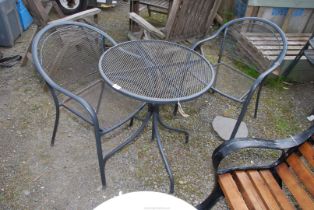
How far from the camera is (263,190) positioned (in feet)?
4.61

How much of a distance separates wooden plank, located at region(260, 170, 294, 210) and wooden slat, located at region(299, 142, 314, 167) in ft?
0.72

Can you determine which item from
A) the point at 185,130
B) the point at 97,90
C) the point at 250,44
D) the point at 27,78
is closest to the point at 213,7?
the point at 250,44

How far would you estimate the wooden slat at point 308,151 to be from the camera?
135 centimetres

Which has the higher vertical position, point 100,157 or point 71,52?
point 71,52

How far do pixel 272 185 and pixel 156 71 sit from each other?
3.39ft

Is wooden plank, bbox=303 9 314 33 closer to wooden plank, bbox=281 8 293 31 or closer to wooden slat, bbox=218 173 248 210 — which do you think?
wooden plank, bbox=281 8 293 31

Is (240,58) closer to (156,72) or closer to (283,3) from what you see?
(283,3)

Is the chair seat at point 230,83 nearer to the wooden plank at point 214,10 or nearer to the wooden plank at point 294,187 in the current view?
the wooden plank at point 214,10

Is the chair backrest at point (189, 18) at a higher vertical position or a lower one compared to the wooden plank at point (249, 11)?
higher

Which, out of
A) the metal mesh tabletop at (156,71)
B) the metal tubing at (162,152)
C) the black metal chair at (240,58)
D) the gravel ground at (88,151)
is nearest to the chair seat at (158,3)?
the black metal chair at (240,58)

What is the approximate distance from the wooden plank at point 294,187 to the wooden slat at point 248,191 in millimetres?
175

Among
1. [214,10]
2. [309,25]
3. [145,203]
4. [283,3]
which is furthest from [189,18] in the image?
[309,25]

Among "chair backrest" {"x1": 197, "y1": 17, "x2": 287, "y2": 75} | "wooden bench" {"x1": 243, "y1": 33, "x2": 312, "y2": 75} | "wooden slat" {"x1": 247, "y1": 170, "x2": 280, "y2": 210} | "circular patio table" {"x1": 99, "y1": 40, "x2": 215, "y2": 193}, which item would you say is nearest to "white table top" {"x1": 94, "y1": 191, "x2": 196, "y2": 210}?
"wooden slat" {"x1": 247, "y1": 170, "x2": 280, "y2": 210}

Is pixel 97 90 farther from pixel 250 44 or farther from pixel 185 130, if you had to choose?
pixel 250 44
